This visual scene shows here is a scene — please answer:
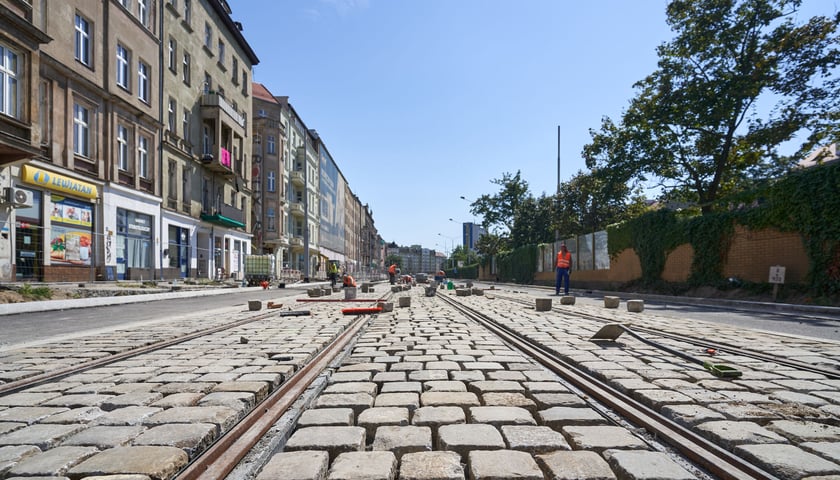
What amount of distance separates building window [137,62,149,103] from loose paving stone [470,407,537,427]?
26.0 metres

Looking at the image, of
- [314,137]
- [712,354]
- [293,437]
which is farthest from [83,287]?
[314,137]

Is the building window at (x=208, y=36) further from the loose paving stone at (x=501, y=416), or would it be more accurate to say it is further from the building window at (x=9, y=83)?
the loose paving stone at (x=501, y=416)

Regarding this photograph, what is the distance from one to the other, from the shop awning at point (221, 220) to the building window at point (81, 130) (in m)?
10.9

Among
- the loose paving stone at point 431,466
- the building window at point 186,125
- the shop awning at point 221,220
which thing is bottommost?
the loose paving stone at point 431,466

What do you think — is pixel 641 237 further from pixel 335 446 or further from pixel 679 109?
pixel 335 446

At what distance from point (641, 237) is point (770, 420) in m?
20.6

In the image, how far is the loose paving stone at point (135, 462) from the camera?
6.93ft

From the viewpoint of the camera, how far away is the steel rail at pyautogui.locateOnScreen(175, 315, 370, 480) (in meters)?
2.17

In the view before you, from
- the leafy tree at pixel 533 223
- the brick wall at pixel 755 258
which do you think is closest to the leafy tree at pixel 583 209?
the leafy tree at pixel 533 223

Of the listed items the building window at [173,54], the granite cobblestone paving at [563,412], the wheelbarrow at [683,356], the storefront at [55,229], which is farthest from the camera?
the building window at [173,54]

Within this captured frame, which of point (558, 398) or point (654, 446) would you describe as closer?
point (654, 446)

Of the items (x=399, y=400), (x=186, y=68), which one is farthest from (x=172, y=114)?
(x=399, y=400)

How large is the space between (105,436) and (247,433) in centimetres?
74

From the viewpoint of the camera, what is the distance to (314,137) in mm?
65750
